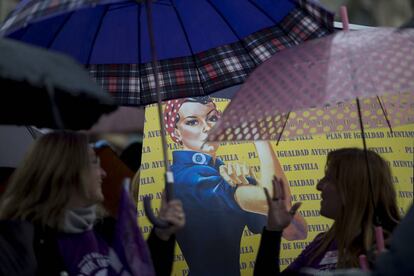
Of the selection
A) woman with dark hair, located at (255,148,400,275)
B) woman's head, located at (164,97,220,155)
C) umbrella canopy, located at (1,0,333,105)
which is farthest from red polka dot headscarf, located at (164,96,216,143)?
woman with dark hair, located at (255,148,400,275)

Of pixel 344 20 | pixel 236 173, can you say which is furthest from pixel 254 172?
pixel 344 20

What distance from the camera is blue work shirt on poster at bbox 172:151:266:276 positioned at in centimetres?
492

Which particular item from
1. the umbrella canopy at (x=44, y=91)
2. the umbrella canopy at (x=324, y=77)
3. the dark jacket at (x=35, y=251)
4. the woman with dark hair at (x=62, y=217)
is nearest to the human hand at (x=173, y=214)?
the woman with dark hair at (x=62, y=217)

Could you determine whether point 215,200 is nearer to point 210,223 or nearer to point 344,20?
point 210,223

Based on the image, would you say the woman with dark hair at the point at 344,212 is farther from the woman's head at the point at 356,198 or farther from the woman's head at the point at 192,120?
the woman's head at the point at 192,120

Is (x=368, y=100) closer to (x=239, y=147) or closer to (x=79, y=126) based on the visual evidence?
(x=239, y=147)

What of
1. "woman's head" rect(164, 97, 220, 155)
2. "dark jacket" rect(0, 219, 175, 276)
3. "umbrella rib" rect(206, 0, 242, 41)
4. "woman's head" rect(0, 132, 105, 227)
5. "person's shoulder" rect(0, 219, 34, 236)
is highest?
"umbrella rib" rect(206, 0, 242, 41)

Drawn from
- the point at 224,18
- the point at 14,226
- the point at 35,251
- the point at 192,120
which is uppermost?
the point at 224,18

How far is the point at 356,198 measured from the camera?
169 inches

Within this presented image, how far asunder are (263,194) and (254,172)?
14cm

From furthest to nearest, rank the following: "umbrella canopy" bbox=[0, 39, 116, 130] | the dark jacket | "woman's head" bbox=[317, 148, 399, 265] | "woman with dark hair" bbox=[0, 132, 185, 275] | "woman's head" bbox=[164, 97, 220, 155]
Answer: "woman's head" bbox=[164, 97, 220, 155], "woman's head" bbox=[317, 148, 399, 265], "woman with dark hair" bbox=[0, 132, 185, 275], the dark jacket, "umbrella canopy" bbox=[0, 39, 116, 130]

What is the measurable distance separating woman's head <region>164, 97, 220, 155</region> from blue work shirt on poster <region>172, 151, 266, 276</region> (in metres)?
0.15

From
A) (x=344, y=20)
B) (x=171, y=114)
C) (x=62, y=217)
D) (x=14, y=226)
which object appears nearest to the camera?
(x=14, y=226)

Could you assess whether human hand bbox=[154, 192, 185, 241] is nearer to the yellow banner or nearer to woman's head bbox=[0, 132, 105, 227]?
woman's head bbox=[0, 132, 105, 227]
